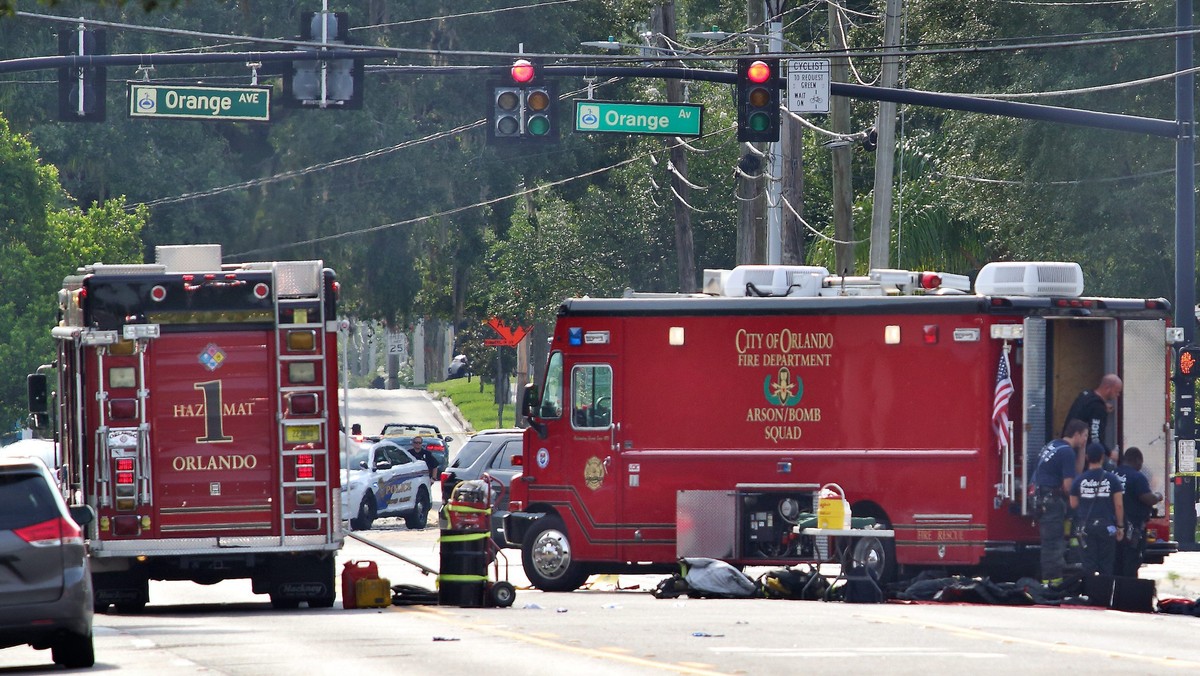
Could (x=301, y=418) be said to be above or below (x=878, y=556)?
above

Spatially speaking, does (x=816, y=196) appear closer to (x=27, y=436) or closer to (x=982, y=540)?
(x=27, y=436)

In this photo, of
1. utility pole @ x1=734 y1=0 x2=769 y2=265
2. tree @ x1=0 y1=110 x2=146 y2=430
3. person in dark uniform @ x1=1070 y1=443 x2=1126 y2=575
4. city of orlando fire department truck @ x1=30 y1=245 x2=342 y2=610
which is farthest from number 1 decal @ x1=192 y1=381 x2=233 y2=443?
tree @ x1=0 y1=110 x2=146 y2=430

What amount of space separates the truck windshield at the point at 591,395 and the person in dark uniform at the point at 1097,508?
15.3 ft

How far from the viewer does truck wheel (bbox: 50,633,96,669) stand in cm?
1303

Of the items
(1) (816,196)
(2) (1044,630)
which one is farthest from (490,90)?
(1) (816,196)

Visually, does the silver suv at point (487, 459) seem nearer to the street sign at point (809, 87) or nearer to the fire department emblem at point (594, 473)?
the street sign at point (809, 87)

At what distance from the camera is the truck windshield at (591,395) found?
19641 millimetres

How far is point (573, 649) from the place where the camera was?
13617 millimetres

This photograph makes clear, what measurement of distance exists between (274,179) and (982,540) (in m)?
38.7

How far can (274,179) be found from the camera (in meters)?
54.2

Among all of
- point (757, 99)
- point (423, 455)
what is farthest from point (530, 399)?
point (423, 455)

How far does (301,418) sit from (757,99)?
8419mm

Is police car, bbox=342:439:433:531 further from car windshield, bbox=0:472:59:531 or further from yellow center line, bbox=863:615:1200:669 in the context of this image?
car windshield, bbox=0:472:59:531

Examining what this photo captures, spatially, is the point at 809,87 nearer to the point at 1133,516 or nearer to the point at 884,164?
the point at 884,164
